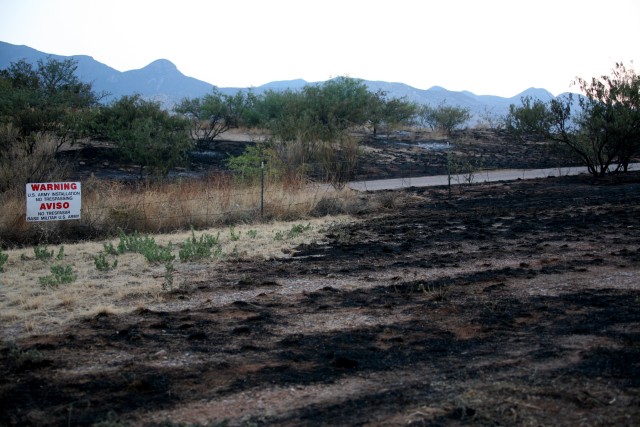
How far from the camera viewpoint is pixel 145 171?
28.0 m

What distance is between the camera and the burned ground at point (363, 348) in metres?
5.19

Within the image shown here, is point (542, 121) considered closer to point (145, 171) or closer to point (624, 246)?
point (145, 171)

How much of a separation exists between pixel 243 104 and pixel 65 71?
42.9ft

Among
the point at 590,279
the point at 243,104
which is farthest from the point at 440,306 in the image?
the point at 243,104

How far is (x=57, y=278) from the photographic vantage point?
10164mm

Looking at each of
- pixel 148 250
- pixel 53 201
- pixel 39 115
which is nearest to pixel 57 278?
pixel 148 250

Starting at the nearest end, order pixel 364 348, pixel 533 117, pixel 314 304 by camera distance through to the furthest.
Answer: pixel 364 348
pixel 314 304
pixel 533 117

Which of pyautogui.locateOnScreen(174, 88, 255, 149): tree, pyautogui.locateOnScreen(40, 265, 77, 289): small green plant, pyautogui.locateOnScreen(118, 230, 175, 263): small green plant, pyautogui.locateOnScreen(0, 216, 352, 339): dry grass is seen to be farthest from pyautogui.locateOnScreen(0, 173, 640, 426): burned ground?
pyautogui.locateOnScreen(174, 88, 255, 149): tree

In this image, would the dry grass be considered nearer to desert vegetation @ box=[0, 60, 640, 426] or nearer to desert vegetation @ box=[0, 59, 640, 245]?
desert vegetation @ box=[0, 60, 640, 426]

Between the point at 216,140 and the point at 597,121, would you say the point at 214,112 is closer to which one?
the point at 216,140

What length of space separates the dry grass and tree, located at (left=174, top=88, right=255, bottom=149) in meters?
24.5

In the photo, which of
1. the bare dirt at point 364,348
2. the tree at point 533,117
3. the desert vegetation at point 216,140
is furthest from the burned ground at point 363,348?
the tree at point 533,117

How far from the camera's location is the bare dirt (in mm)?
5188

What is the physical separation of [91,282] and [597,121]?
23.8 metres
